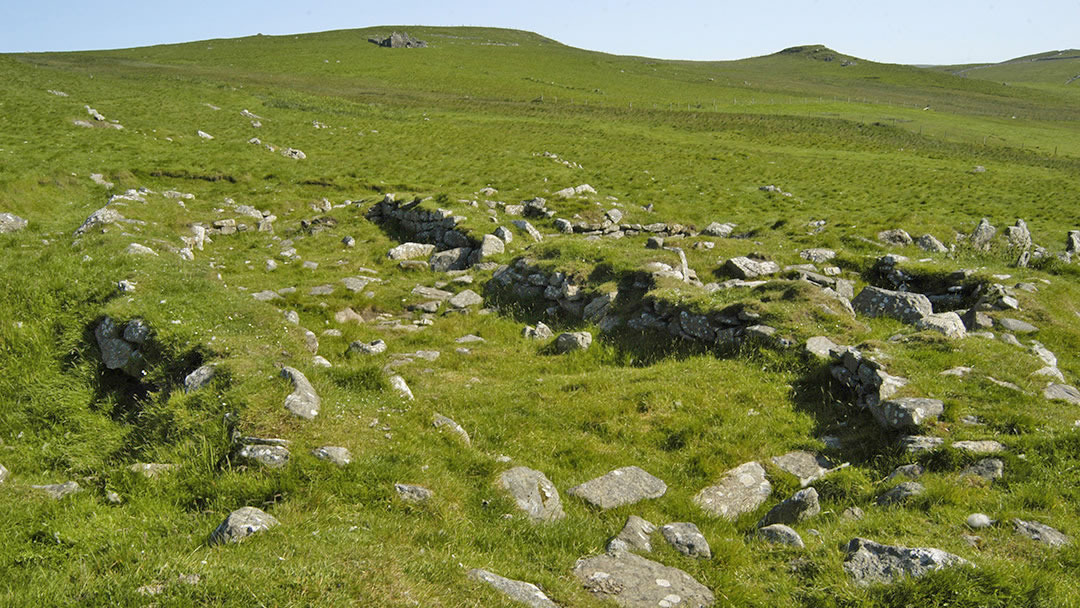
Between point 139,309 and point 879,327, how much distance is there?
16.3 meters

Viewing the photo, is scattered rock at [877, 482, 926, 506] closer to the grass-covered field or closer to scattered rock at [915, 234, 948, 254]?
the grass-covered field

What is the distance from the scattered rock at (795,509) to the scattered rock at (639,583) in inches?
77.6

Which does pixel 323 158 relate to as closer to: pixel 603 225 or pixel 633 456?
pixel 603 225

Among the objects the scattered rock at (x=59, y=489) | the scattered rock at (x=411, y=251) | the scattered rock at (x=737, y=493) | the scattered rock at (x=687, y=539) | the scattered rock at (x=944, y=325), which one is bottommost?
the scattered rock at (x=737, y=493)

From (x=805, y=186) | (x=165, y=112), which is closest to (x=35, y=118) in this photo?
(x=165, y=112)

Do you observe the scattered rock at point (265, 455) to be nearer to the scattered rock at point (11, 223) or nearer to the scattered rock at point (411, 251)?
the scattered rock at point (411, 251)

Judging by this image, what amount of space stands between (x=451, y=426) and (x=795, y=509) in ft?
17.0

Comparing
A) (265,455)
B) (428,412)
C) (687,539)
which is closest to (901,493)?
(687,539)

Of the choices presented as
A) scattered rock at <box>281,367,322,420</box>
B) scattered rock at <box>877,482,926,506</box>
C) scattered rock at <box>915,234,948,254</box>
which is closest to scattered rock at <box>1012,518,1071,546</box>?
scattered rock at <box>877,482,926,506</box>

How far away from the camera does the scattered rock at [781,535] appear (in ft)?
24.1

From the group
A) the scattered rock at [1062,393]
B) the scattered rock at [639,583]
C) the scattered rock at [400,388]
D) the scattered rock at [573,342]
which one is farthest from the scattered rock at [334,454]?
the scattered rock at [1062,393]

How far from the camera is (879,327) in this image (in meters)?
14.3

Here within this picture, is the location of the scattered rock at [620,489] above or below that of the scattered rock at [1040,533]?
below

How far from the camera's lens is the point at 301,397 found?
9.52 metres
